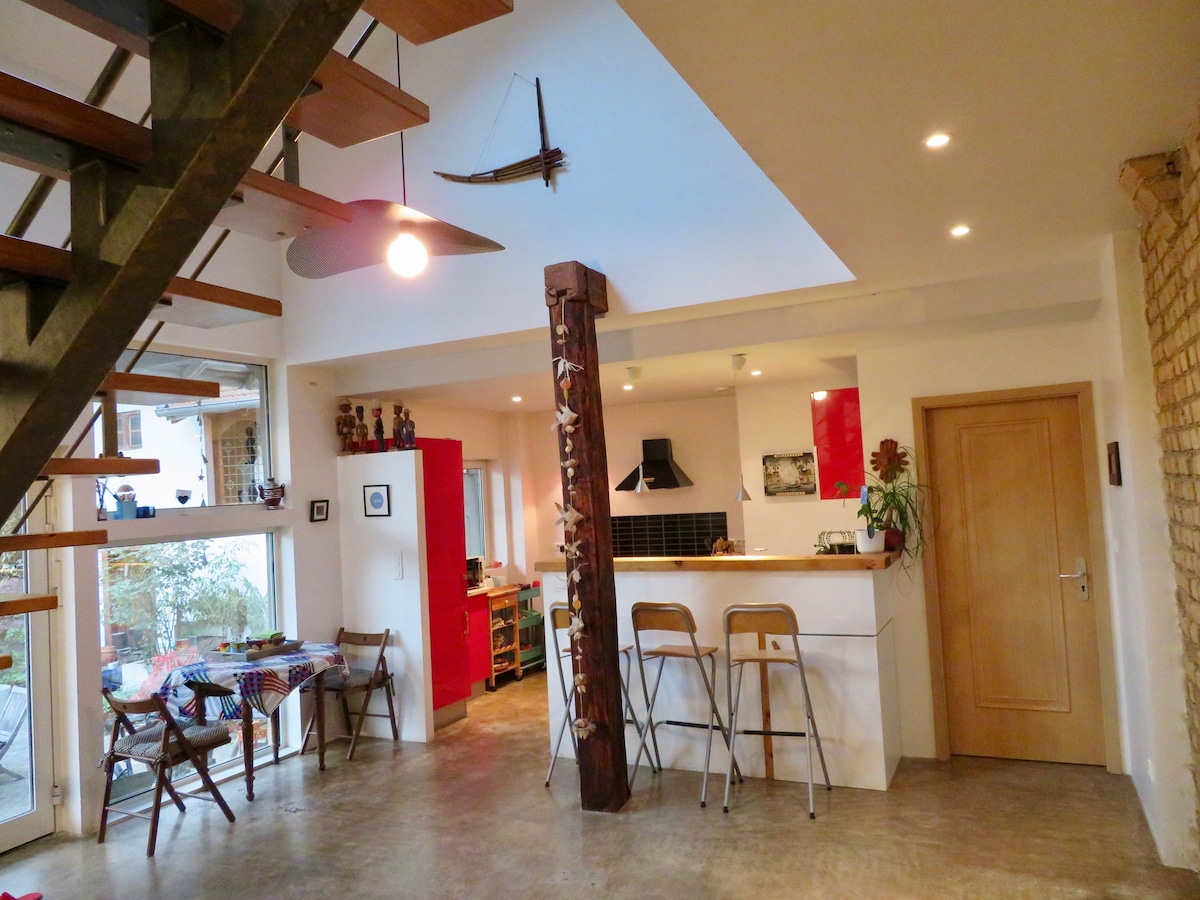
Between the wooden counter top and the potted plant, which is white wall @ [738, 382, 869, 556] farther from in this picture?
the wooden counter top

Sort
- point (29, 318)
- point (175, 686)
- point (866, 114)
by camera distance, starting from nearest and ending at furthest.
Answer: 1. point (29, 318)
2. point (866, 114)
3. point (175, 686)

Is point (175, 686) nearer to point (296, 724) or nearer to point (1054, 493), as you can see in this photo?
point (296, 724)

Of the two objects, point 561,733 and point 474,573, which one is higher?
point 474,573

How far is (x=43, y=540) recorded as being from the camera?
1.89 metres

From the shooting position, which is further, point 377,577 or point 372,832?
point 377,577

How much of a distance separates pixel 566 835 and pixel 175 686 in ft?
7.28

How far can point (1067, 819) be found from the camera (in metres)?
3.77

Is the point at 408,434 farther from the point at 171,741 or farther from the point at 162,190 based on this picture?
the point at 162,190

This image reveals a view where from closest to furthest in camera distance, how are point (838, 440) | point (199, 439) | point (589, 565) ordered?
point (589, 565)
point (199, 439)
point (838, 440)

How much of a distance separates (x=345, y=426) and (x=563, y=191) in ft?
8.06

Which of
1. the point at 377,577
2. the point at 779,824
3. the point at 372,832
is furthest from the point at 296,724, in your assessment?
the point at 779,824

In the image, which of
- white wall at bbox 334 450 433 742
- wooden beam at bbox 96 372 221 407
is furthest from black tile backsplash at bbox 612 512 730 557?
wooden beam at bbox 96 372 221 407

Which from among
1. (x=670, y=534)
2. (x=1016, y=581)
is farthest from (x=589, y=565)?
(x=670, y=534)

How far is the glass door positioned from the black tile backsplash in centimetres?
451
